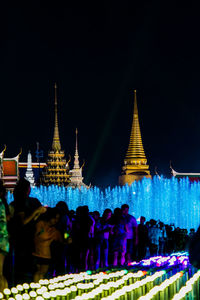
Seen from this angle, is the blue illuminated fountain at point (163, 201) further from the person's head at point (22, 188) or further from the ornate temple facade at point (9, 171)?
the ornate temple facade at point (9, 171)

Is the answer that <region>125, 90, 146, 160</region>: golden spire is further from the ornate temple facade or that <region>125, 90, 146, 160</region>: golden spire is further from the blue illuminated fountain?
the blue illuminated fountain

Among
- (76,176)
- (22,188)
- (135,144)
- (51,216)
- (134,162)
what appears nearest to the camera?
(22,188)

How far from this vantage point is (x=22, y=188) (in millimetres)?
8539

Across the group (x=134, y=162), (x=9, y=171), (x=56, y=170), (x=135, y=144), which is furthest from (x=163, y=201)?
(x=135, y=144)

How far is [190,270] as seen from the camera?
33.4 feet

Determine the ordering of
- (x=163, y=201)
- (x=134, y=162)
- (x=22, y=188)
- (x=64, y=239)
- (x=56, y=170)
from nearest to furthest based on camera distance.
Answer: (x=22, y=188) < (x=64, y=239) < (x=163, y=201) < (x=56, y=170) < (x=134, y=162)

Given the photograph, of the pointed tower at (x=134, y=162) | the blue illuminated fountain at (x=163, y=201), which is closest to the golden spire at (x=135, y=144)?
the pointed tower at (x=134, y=162)

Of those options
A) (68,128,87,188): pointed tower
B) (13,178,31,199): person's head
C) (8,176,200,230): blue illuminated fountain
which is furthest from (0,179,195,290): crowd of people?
(68,128,87,188): pointed tower

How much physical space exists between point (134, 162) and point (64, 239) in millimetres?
83283

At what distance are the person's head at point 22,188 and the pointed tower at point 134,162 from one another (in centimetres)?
8301

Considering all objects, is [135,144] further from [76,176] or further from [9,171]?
[9,171]

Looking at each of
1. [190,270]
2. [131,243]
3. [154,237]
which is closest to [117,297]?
Result: [190,270]

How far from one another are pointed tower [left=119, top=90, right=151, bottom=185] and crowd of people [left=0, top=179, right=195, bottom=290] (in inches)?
2782

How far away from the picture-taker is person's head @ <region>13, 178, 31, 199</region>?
8.52 meters
